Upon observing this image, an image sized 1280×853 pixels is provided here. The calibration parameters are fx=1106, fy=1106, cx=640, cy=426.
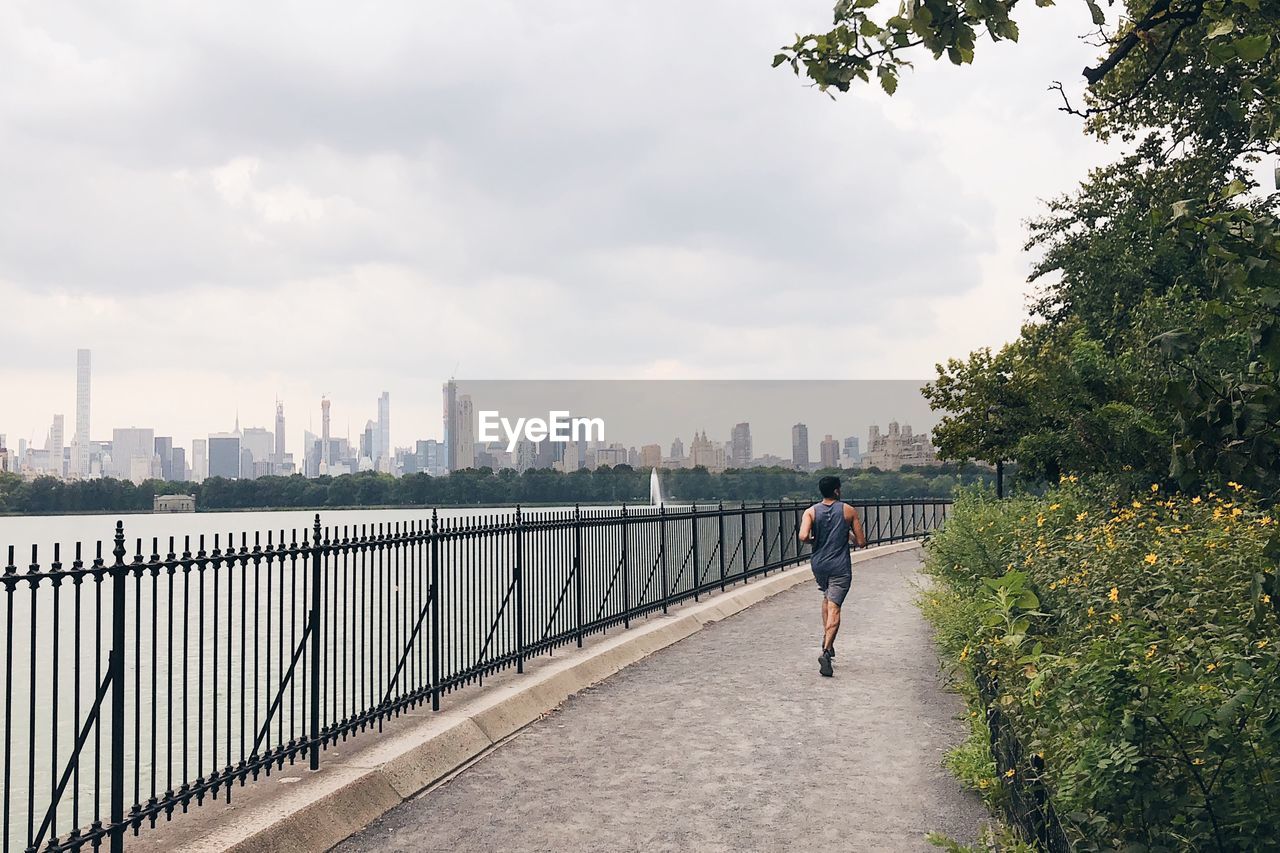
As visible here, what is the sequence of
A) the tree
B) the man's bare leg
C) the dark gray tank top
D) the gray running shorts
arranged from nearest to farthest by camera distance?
the tree → the man's bare leg → the gray running shorts → the dark gray tank top

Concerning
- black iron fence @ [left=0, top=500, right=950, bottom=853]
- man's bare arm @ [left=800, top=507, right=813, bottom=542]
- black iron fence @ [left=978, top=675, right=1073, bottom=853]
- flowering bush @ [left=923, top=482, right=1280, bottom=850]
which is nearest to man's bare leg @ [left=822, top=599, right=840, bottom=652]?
man's bare arm @ [left=800, top=507, right=813, bottom=542]

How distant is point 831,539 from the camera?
12.1m

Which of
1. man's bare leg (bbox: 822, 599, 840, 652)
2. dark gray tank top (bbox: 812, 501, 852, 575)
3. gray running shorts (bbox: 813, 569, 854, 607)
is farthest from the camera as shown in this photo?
dark gray tank top (bbox: 812, 501, 852, 575)

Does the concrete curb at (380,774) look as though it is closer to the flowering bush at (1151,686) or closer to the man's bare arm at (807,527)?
the man's bare arm at (807,527)

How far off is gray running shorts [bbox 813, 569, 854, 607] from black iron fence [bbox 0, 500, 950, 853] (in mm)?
2774

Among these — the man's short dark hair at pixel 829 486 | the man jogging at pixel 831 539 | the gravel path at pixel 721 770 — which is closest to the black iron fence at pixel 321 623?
the gravel path at pixel 721 770

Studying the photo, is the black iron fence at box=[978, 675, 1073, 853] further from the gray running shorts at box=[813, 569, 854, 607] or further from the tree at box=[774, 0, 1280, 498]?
the gray running shorts at box=[813, 569, 854, 607]

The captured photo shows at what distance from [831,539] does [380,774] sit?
627 centimetres

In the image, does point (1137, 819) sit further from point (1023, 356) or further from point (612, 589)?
point (1023, 356)

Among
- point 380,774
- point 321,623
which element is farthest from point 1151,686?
point 321,623

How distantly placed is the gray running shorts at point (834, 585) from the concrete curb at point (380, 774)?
93.2 inches

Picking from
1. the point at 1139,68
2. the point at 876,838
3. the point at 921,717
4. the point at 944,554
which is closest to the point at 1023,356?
the point at 1139,68

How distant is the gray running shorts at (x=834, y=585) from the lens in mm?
11898

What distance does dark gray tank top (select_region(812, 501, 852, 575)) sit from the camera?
1208cm
